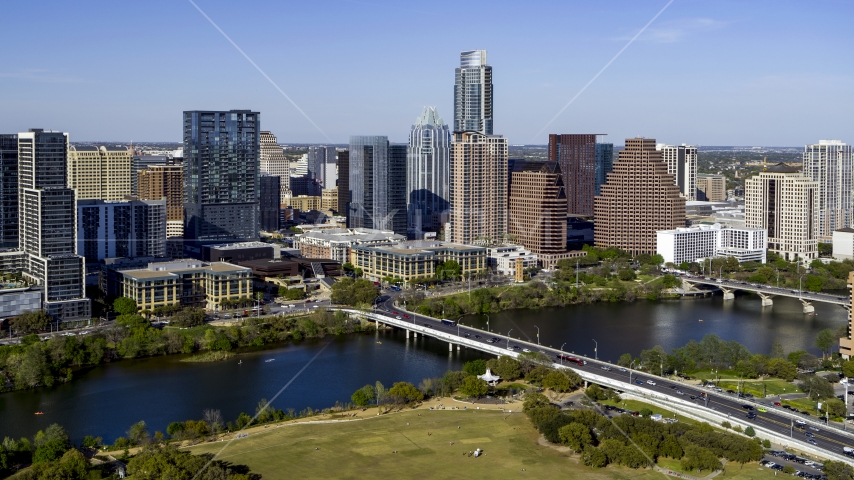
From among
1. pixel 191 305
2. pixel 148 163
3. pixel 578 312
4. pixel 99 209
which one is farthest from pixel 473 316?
pixel 148 163

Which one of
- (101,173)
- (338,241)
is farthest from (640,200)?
(101,173)

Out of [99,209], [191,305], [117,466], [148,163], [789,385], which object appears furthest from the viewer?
[148,163]

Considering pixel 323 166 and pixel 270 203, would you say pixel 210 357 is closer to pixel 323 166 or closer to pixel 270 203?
pixel 270 203

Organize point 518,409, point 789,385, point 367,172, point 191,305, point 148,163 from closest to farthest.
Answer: point 518,409 → point 789,385 → point 191,305 → point 367,172 → point 148,163

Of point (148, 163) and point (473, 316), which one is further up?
point (148, 163)

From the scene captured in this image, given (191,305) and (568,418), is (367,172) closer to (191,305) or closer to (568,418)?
(191,305)

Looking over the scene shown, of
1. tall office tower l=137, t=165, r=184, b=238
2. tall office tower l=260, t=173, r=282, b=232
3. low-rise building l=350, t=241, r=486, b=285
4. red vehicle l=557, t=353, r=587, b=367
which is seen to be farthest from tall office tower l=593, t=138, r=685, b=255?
tall office tower l=137, t=165, r=184, b=238
